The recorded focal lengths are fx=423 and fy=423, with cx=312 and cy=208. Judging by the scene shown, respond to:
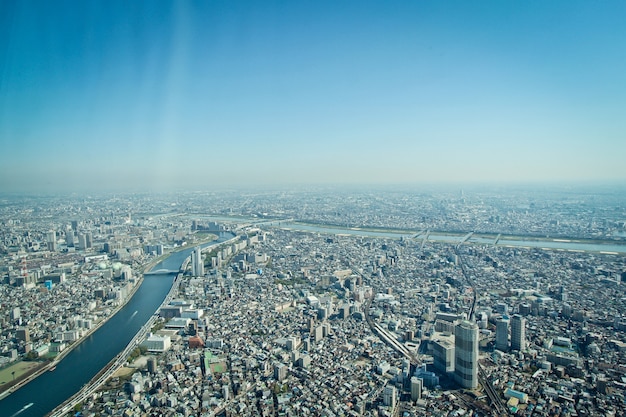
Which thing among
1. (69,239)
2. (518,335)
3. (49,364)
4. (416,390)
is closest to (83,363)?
(49,364)

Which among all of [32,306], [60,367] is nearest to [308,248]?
[32,306]

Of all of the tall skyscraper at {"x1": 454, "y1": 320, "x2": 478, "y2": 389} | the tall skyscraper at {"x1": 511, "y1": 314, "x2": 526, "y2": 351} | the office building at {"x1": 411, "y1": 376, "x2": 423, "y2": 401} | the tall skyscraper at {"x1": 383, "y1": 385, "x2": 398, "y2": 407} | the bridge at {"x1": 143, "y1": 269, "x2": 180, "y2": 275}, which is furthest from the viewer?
the bridge at {"x1": 143, "y1": 269, "x2": 180, "y2": 275}

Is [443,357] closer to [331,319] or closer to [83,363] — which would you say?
[331,319]

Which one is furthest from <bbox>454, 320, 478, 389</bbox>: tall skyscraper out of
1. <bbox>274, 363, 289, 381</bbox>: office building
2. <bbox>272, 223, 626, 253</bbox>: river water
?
<bbox>272, 223, 626, 253</bbox>: river water

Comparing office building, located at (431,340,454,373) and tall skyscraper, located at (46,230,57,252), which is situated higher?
tall skyscraper, located at (46,230,57,252)

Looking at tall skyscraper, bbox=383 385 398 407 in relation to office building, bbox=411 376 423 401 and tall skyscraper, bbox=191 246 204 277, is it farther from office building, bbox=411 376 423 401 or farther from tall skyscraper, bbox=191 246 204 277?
tall skyscraper, bbox=191 246 204 277
